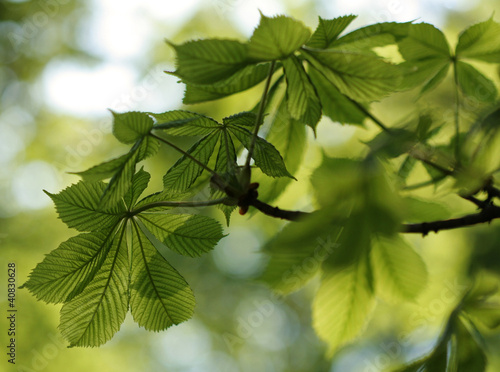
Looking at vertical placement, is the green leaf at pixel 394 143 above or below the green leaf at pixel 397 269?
above

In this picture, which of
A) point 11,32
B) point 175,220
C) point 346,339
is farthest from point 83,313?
point 11,32

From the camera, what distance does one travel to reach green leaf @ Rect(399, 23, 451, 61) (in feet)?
3.17

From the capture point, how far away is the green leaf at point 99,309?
779 mm

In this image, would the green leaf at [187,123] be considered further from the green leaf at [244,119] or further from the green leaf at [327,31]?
the green leaf at [327,31]

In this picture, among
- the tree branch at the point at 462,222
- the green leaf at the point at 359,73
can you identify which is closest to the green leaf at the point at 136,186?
the green leaf at the point at 359,73

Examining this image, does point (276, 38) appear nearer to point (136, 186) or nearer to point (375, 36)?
point (375, 36)

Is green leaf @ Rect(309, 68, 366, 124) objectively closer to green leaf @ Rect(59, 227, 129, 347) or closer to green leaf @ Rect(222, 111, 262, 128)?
green leaf @ Rect(222, 111, 262, 128)

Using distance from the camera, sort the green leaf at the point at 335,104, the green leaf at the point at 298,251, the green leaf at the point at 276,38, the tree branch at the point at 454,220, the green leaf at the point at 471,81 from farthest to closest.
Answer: the green leaf at the point at 471,81 → the green leaf at the point at 335,104 → the tree branch at the point at 454,220 → the green leaf at the point at 276,38 → the green leaf at the point at 298,251

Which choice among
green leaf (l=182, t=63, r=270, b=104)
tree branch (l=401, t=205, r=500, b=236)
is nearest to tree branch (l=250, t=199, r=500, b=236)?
tree branch (l=401, t=205, r=500, b=236)

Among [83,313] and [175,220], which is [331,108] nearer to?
[175,220]

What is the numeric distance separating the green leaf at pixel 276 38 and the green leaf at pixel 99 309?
0.45m

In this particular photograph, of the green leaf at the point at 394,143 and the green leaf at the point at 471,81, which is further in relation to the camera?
the green leaf at the point at 471,81

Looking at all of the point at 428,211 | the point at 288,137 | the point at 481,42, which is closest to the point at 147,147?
the point at 288,137

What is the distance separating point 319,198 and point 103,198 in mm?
345
